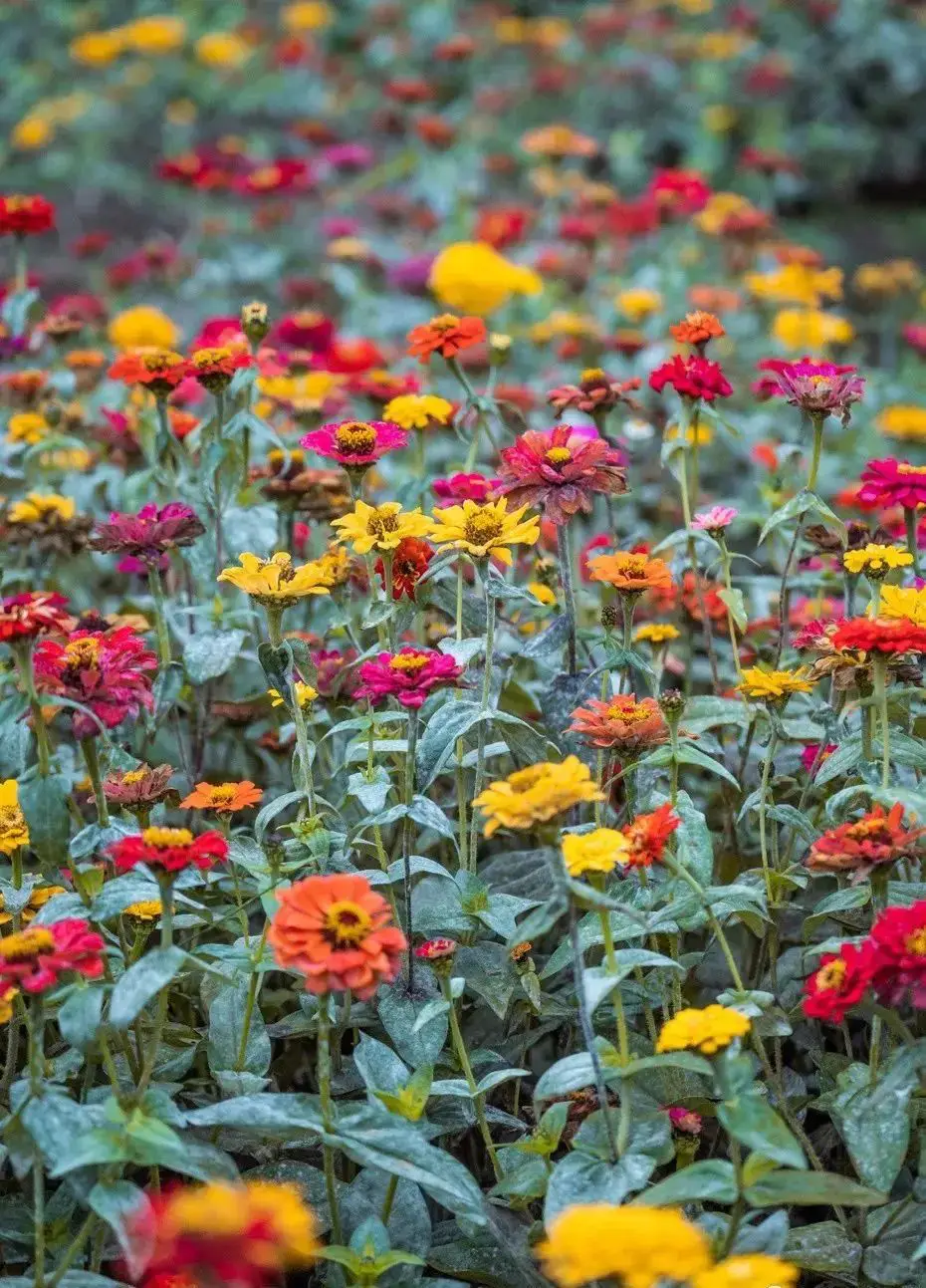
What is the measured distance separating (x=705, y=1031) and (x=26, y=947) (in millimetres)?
614

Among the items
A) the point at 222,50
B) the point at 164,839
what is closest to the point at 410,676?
the point at 164,839

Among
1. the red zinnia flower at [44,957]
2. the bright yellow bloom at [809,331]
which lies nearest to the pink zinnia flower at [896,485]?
the red zinnia flower at [44,957]

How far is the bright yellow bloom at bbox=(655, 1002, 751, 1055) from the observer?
1249mm

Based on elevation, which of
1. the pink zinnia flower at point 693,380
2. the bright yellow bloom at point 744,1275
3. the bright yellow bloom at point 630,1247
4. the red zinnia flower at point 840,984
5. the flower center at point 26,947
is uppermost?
the pink zinnia flower at point 693,380

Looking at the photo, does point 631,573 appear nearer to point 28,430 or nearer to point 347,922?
point 347,922

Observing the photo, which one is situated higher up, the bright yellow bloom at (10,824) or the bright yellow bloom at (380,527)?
the bright yellow bloom at (380,527)

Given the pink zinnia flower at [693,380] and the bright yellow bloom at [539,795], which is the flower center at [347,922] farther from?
the pink zinnia flower at [693,380]

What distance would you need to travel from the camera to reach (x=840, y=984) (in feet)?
4.44

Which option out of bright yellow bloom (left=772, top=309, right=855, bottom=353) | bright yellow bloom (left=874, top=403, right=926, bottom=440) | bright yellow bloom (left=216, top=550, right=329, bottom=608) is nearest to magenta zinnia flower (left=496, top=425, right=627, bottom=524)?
bright yellow bloom (left=216, top=550, right=329, bottom=608)

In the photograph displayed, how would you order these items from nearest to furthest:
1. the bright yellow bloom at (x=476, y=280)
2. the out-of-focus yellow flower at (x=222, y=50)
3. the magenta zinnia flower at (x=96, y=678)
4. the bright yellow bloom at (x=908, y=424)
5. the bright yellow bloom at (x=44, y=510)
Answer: the magenta zinnia flower at (x=96, y=678)
the bright yellow bloom at (x=44, y=510)
the bright yellow bloom at (x=908, y=424)
the bright yellow bloom at (x=476, y=280)
the out-of-focus yellow flower at (x=222, y=50)

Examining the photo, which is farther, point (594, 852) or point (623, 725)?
point (623, 725)

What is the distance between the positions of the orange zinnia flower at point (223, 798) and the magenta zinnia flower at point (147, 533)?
1.08 ft

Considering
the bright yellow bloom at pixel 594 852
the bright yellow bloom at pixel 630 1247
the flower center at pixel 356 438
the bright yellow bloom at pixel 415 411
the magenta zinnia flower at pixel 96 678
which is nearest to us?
the bright yellow bloom at pixel 630 1247

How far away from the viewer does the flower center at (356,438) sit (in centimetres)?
171
